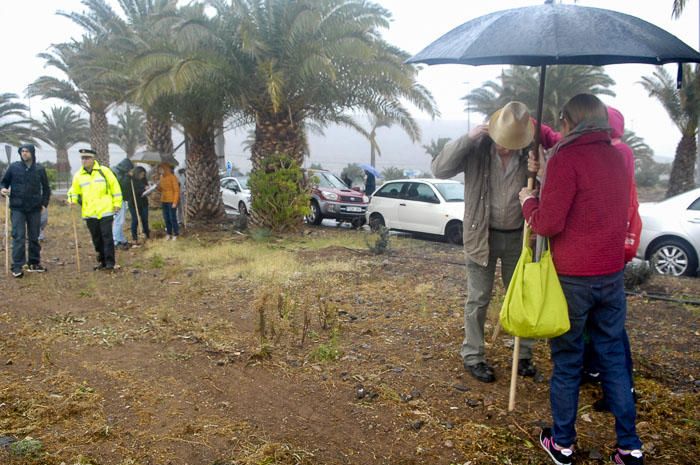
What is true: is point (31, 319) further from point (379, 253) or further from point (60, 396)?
point (379, 253)

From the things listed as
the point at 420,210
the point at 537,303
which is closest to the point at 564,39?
the point at 537,303

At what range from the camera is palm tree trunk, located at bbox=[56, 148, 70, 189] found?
3528cm

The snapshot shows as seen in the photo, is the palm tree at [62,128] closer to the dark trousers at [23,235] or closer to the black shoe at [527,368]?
the dark trousers at [23,235]

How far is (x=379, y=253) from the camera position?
9523 millimetres

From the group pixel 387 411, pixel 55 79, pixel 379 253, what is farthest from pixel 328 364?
pixel 55 79

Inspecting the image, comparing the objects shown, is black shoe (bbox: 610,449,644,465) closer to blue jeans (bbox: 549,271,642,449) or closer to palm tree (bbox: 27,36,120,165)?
blue jeans (bbox: 549,271,642,449)

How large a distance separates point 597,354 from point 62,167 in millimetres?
39622

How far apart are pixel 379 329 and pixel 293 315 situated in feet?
2.90

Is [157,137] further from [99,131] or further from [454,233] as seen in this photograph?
[454,233]

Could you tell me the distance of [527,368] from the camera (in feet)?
13.1

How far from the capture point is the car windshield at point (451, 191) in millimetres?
Answer: 12031

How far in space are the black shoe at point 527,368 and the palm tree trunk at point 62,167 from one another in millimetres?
36558

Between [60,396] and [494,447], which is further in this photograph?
[60,396]

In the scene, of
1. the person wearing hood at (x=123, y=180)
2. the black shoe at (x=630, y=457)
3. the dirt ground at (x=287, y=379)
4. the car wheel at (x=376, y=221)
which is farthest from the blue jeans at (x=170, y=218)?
the black shoe at (x=630, y=457)
